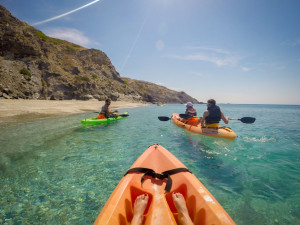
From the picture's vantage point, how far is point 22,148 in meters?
5.38

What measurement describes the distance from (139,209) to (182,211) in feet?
2.02

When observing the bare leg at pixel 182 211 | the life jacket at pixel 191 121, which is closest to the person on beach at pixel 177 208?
the bare leg at pixel 182 211

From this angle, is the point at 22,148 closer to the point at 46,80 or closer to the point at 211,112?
the point at 211,112

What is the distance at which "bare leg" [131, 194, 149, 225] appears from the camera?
1.86 m

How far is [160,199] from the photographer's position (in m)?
2.32

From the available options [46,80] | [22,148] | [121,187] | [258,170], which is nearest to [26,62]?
[46,80]

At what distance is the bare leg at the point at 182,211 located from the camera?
185cm

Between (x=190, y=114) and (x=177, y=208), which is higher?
(x=190, y=114)

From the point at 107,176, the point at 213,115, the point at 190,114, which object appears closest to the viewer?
the point at 107,176

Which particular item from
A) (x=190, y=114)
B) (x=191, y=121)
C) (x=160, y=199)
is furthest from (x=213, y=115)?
(x=160, y=199)

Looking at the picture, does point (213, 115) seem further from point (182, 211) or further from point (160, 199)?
point (182, 211)

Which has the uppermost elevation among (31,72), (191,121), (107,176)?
(31,72)

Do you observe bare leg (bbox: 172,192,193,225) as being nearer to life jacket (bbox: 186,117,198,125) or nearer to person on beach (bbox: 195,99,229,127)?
person on beach (bbox: 195,99,229,127)

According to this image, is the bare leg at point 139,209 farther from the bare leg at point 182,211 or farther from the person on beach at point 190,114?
the person on beach at point 190,114
